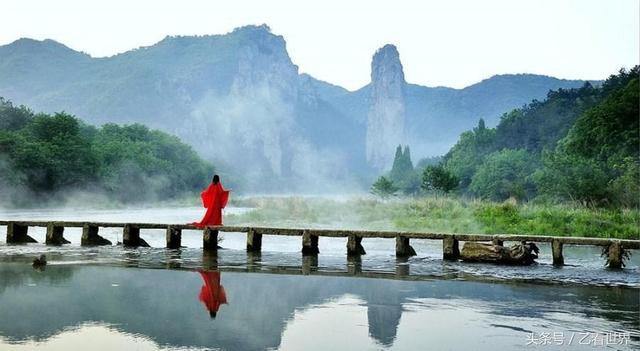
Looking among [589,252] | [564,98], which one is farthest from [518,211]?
[564,98]

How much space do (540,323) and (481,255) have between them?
905cm

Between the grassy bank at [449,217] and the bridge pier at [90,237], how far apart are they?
48.9 ft

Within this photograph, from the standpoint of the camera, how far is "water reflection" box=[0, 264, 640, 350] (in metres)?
9.67

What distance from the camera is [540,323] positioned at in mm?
10781

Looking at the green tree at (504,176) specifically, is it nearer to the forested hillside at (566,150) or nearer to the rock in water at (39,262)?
the forested hillside at (566,150)

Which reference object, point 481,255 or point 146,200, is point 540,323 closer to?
→ point 481,255

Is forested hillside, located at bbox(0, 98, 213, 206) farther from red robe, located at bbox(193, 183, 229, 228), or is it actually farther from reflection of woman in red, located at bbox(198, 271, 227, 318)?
reflection of woman in red, located at bbox(198, 271, 227, 318)

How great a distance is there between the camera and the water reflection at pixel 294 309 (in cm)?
967

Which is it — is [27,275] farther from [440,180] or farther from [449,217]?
[440,180]

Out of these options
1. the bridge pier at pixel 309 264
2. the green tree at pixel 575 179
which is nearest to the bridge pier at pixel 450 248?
the bridge pier at pixel 309 264

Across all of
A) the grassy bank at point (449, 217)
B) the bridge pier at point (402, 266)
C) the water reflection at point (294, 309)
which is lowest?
the water reflection at point (294, 309)

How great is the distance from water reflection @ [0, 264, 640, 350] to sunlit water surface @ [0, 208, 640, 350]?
28 millimetres

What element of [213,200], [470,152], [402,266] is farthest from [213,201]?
[470,152]

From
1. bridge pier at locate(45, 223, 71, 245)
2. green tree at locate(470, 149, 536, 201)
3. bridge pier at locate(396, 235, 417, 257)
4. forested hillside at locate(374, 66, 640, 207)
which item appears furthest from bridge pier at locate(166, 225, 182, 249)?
green tree at locate(470, 149, 536, 201)
